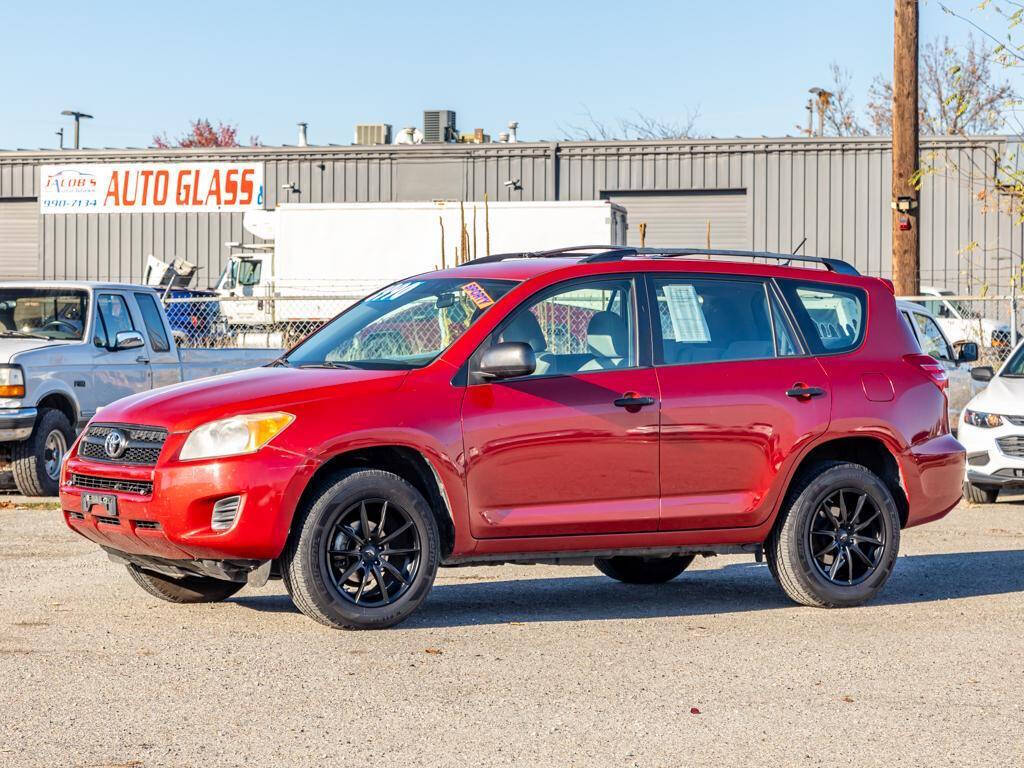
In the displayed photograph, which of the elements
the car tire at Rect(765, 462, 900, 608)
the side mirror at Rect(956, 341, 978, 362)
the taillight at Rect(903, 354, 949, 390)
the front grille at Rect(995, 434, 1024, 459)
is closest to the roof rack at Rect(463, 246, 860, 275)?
the taillight at Rect(903, 354, 949, 390)

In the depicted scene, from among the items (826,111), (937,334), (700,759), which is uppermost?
(826,111)

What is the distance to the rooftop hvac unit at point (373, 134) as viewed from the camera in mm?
47969

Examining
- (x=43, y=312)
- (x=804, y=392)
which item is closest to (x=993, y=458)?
(x=804, y=392)

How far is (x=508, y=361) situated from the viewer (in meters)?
7.39

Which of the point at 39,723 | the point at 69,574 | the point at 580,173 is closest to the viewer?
the point at 39,723

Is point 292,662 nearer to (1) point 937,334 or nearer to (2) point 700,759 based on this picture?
(2) point 700,759

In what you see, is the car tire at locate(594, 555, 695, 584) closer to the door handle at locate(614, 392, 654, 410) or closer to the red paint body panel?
the red paint body panel

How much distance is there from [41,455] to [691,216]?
31.3 meters

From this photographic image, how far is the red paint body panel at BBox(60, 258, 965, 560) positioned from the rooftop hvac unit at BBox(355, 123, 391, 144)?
4017 cm

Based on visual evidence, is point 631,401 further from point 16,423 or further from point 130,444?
point 16,423

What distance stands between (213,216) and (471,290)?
39.0 metres

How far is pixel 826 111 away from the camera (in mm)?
70688

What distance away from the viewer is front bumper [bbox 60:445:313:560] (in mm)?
7082

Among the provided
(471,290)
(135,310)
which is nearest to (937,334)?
(135,310)
